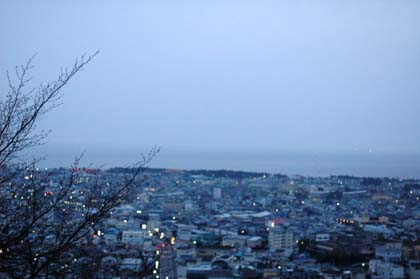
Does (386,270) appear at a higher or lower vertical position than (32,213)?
lower

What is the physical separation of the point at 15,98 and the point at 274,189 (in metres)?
28.8

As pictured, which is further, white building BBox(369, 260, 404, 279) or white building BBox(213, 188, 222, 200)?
white building BBox(213, 188, 222, 200)

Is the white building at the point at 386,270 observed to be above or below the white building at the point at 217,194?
below

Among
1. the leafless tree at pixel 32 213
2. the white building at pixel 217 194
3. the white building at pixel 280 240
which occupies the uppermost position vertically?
the leafless tree at pixel 32 213

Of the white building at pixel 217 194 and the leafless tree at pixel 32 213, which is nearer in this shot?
the leafless tree at pixel 32 213

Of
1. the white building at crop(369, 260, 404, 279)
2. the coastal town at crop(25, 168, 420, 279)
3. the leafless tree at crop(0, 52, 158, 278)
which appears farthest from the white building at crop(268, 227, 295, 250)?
the leafless tree at crop(0, 52, 158, 278)

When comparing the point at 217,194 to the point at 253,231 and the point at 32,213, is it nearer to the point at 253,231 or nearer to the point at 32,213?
the point at 253,231

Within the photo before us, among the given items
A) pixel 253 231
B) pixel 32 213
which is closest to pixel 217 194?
pixel 253 231

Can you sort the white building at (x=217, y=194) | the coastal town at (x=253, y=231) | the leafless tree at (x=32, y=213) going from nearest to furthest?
the leafless tree at (x=32, y=213)
the coastal town at (x=253, y=231)
the white building at (x=217, y=194)

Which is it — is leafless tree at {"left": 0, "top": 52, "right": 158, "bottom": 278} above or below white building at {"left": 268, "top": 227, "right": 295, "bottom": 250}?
above

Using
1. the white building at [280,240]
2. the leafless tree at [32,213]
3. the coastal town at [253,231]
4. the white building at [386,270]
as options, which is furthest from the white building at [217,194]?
the leafless tree at [32,213]

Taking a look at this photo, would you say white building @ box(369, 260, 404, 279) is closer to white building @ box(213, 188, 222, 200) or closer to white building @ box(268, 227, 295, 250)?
white building @ box(268, 227, 295, 250)

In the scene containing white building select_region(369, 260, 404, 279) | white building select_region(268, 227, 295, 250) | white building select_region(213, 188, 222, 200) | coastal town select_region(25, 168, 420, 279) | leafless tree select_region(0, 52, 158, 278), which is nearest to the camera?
leafless tree select_region(0, 52, 158, 278)

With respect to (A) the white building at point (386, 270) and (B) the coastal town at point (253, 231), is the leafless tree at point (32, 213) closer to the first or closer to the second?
(B) the coastal town at point (253, 231)
